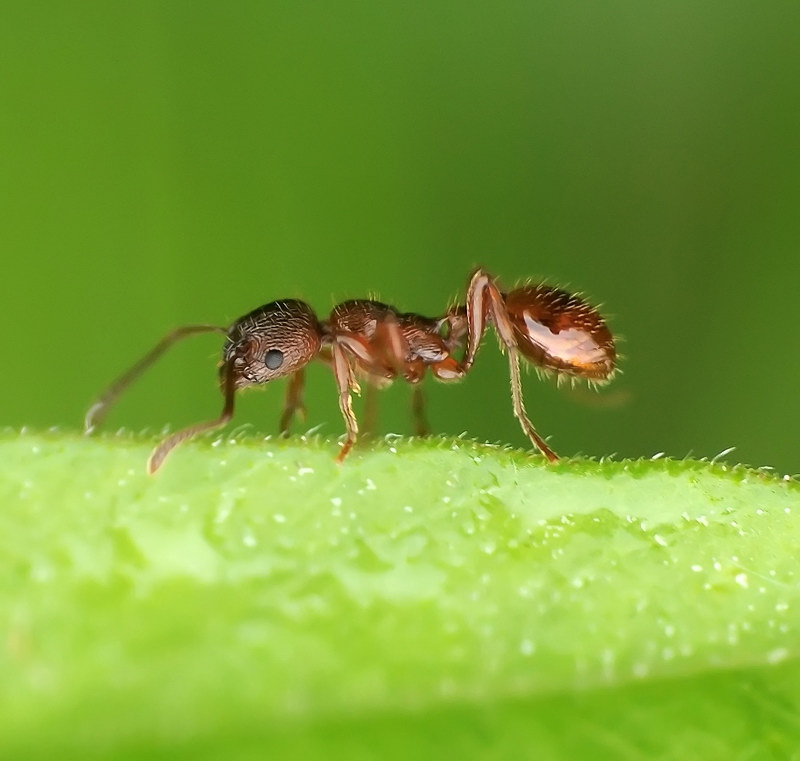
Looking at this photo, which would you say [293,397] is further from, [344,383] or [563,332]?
[563,332]

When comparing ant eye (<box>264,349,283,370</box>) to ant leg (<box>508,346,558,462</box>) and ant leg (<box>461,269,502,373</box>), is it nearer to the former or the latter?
ant leg (<box>461,269,502,373</box>)

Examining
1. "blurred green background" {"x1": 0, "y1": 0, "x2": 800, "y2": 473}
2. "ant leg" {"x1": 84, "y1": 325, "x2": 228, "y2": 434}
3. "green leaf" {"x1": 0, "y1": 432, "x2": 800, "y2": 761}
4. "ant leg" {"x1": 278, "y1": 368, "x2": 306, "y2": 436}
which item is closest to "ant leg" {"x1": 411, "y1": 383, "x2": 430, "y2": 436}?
"ant leg" {"x1": 278, "y1": 368, "x2": 306, "y2": 436}

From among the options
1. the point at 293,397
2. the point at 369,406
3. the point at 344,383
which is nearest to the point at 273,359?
the point at 293,397

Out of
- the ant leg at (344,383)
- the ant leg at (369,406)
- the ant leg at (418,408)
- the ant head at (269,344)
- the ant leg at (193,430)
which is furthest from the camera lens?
the ant leg at (418,408)

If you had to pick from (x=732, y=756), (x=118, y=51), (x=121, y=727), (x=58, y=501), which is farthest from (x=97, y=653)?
(x=118, y=51)

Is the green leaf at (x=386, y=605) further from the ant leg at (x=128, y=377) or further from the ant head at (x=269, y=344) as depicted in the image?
the ant leg at (x=128, y=377)

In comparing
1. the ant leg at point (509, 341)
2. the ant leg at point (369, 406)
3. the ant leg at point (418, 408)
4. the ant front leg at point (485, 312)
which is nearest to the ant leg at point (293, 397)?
the ant leg at point (369, 406)
